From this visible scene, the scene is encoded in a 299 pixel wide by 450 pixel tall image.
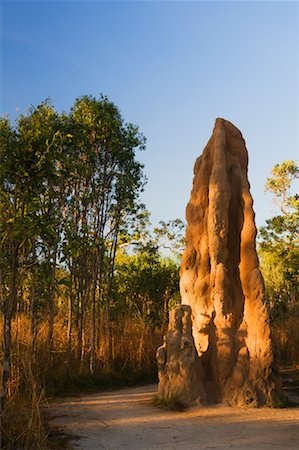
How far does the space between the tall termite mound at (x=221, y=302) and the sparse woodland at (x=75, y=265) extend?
1932 millimetres

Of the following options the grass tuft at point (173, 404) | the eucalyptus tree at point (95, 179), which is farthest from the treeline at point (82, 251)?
the grass tuft at point (173, 404)

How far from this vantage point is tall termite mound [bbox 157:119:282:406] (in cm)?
801

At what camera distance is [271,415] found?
732 cm

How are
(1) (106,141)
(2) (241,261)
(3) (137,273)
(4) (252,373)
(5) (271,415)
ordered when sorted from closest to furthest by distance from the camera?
1. (5) (271,415)
2. (4) (252,373)
3. (2) (241,261)
4. (1) (106,141)
5. (3) (137,273)

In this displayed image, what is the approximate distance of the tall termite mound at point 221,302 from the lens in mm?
8008

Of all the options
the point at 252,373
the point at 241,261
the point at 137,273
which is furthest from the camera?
the point at 137,273

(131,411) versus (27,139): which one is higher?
(27,139)

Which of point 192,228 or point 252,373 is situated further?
point 192,228

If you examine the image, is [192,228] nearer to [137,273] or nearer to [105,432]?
[105,432]

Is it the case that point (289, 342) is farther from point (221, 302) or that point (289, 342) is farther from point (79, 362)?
point (221, 302)

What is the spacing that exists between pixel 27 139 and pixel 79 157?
585 cm

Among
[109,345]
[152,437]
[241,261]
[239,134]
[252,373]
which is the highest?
[239,134]

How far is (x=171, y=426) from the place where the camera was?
6812mm

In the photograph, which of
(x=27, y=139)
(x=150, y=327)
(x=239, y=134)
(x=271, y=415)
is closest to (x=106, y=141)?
(x=239, y=134)
